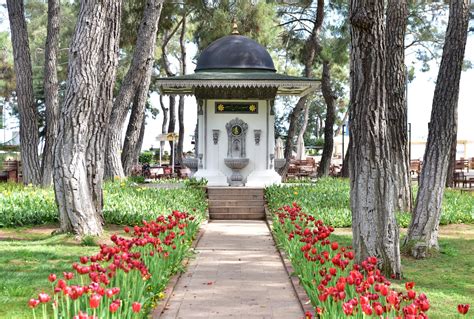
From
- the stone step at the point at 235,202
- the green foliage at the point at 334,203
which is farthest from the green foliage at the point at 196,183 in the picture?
the green foliage at the point at 334,203

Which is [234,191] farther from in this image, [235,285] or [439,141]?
[235,285]

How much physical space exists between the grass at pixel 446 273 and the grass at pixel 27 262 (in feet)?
12.5

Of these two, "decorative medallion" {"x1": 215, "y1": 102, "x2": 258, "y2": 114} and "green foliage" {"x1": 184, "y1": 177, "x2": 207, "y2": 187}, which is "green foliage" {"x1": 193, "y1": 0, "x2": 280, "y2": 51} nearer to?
"decorative medallion" {"x1": 215, "y1": 102, "x2": 258, "y2": 114}

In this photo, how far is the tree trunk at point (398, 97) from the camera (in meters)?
13.0

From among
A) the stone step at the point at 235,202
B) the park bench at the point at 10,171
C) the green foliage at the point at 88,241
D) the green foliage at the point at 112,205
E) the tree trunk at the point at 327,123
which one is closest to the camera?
the green foliage at the point at 88,241

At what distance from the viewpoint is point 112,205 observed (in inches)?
507

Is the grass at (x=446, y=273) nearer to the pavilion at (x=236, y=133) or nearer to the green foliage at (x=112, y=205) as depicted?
the green foliage at (x=112, y=205)

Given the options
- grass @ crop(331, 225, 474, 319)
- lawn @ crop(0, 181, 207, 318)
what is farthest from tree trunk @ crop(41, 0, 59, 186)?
grass @ crop(331, 225, 474, 319)

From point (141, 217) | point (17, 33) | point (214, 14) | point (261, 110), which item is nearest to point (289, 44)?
point (214, 14)

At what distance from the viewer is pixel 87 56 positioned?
10703 millimetres

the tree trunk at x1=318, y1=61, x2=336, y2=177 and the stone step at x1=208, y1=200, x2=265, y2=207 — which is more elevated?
the tree trunk at x1=318, y1=61, x2=336, y2=177

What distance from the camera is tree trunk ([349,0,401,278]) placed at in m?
7.80

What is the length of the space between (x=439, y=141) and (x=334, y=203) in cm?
514

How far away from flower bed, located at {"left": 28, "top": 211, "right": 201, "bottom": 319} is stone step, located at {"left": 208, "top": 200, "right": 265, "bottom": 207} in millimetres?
8433
